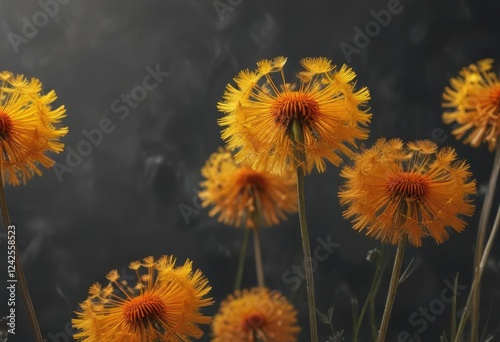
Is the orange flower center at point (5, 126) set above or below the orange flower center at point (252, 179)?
above

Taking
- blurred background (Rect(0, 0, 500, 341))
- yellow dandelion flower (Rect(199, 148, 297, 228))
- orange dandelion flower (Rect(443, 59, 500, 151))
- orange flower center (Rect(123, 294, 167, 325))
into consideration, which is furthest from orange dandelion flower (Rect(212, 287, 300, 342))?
blurred background (Rect(0, 0, 500, 341))

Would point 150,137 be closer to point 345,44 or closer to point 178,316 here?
point 345,44

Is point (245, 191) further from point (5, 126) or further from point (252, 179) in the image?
point (5, 126)

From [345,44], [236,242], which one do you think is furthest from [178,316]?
[345,44]

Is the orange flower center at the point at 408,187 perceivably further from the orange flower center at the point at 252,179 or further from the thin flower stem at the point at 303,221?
the orange flower center at the point at 252,179

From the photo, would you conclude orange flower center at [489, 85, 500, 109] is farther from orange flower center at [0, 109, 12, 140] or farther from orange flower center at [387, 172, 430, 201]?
orange flower center at [0, 109, 12, 140]

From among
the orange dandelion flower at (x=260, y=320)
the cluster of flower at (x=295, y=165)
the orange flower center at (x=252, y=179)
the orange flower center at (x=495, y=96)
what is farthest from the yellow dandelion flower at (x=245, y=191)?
the orange flower center at (x=495, y=96)

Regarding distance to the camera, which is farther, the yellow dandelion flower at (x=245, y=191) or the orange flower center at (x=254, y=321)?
the yellow dandelion flower at (x=245, y=191)
